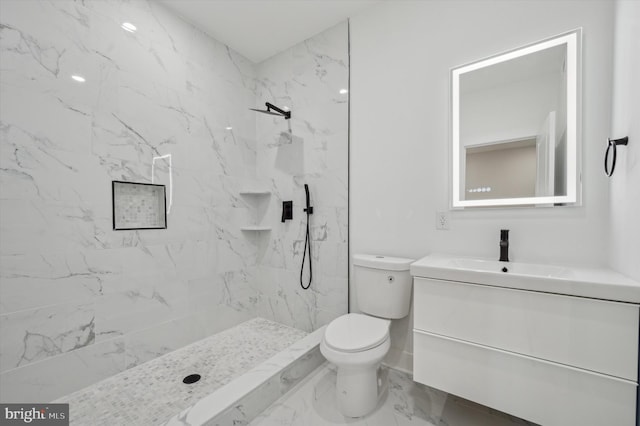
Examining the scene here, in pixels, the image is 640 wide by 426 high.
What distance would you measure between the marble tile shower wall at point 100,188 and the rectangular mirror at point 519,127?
195 centimetres

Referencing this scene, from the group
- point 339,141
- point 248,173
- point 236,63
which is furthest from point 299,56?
point 248,173

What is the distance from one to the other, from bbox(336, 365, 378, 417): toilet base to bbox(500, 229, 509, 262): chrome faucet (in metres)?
0.96

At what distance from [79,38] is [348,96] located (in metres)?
Result: 1.77

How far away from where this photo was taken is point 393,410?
154cm

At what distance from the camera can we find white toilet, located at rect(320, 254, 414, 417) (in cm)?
139

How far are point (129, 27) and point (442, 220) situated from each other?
2495 millimetres

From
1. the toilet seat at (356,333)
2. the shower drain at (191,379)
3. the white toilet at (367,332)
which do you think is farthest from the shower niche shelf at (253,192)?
the shower drain at (191,379)

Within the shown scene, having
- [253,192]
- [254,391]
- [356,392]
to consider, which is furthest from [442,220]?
[253,192]

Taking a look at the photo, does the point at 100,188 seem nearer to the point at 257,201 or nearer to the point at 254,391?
the point at 257,201

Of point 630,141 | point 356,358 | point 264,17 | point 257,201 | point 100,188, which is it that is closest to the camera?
point 630,141

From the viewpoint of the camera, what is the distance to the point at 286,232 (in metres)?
2.49

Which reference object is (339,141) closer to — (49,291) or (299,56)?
(299,56)

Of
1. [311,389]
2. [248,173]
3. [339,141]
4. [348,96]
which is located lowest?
[311,389]

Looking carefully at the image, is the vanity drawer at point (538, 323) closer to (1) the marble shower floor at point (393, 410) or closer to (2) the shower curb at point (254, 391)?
Result: (1) the marble shower floor at point (393, 410)
